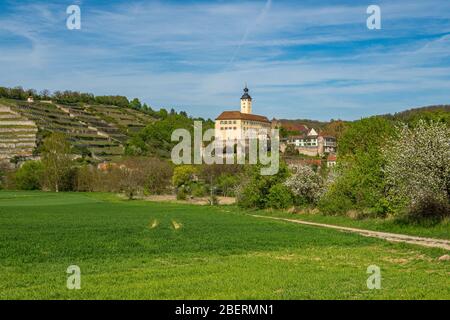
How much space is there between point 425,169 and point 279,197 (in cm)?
2758

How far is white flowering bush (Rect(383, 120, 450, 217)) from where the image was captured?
32.2 metres

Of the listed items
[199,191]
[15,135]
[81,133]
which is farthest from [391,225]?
[81,133]

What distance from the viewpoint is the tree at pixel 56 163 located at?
4412 inches

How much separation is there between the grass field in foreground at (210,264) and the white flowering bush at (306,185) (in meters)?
17.8

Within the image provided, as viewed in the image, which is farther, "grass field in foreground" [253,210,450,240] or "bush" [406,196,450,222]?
"bush" [406,196,450,222]

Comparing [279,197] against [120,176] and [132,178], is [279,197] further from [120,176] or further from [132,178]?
[120,176]

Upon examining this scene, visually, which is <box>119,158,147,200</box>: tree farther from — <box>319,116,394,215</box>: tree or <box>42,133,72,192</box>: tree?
<box>319,116,394,215</box>: tree

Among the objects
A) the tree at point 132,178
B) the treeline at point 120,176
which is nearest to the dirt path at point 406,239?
the treeline at point 120,176

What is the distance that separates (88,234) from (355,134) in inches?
2343

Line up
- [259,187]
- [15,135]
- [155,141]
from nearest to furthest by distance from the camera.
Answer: [259,187] < [15,135] < [155,141]

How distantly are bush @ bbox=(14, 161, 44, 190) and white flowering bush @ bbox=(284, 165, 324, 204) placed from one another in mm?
74778

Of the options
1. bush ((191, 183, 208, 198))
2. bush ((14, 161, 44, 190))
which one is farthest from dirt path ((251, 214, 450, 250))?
bush ((14, 161, 44, 190))

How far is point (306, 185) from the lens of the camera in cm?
5562
